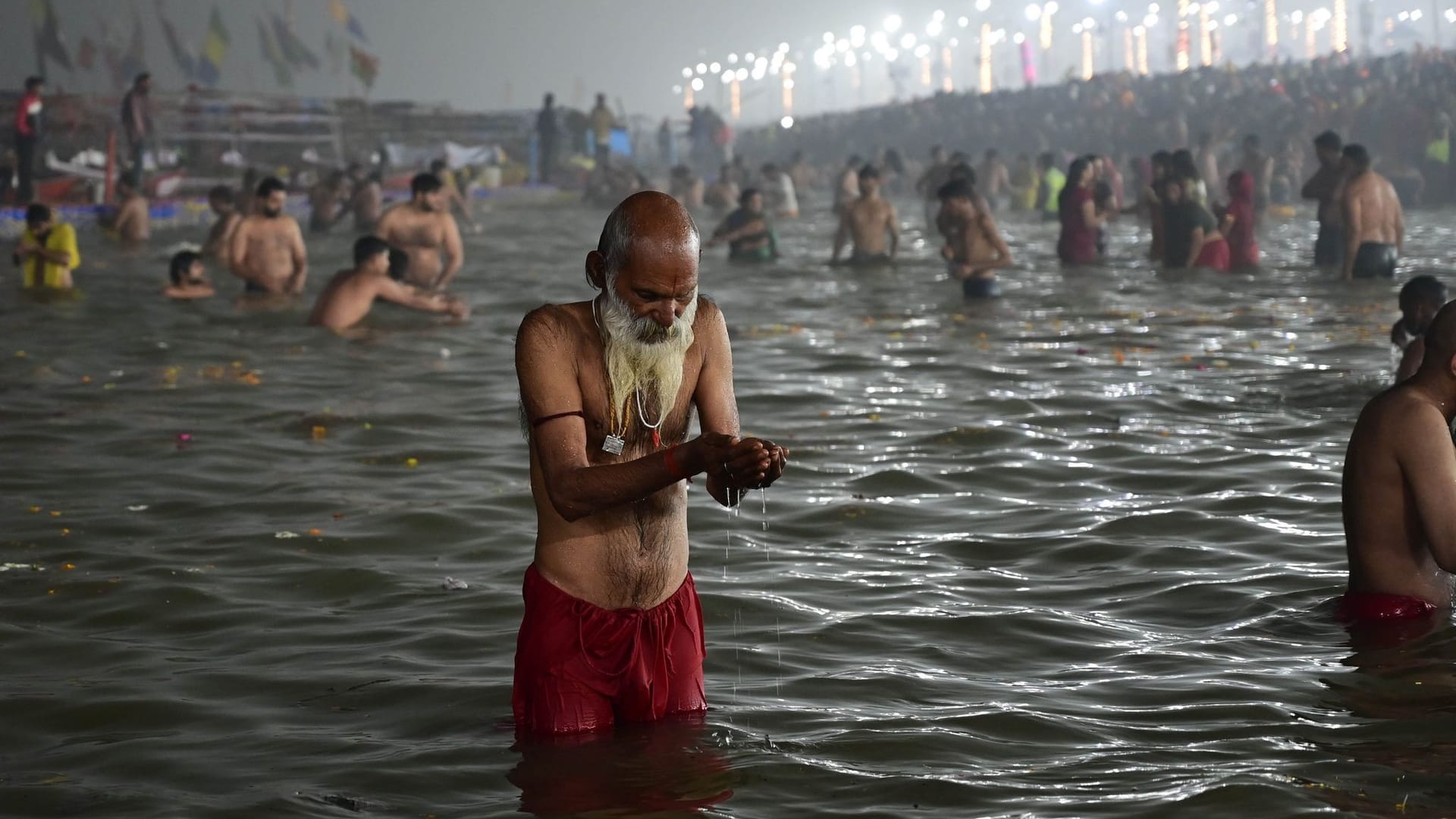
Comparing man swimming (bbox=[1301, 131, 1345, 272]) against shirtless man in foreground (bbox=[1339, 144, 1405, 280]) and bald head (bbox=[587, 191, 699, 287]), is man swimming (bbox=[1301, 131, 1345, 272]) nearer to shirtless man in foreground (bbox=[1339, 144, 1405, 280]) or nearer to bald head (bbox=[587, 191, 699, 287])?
shirtless man in foreground (bbox=[1339, 144, 1405, 280])

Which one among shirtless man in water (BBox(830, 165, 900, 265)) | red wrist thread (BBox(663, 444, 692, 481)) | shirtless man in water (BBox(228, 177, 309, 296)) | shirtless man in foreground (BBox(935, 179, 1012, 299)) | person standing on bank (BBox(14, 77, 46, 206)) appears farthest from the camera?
person standing on bank (BBox(14, 77, 46, 206))

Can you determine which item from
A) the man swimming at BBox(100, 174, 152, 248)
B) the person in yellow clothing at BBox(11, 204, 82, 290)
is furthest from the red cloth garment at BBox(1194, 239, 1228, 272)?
the man swimming at BBox(100, 174, 152, 248)

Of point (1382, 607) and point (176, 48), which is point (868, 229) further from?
point (176, 48)

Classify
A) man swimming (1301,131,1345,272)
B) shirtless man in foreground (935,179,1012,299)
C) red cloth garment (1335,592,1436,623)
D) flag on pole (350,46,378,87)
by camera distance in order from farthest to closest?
flag on pole (350,46,378,87) → man swimming (1301,131,1345,272) → shirtless man in foreground (935,179,1012,299) → red cloth garment (1335,592,1436,623)

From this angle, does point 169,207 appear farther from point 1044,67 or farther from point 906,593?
point 1044,67

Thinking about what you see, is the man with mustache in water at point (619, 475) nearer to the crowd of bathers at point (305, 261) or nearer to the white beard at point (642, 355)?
the white beard at point (642, 355)

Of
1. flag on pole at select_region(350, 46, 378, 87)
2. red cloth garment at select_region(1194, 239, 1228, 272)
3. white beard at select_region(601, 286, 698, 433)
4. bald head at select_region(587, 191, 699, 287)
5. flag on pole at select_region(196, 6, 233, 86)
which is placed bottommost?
red cloth garment at select_region(1194, 239, 1228, 272)

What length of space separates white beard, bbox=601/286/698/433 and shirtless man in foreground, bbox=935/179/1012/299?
1116 cm

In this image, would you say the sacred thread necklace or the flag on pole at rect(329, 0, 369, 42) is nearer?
the sacred thread necklace

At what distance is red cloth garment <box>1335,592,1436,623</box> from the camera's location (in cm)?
493

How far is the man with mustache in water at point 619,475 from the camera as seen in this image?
355 centimetres

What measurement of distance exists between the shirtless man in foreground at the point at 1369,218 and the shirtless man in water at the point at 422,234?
25.8ft

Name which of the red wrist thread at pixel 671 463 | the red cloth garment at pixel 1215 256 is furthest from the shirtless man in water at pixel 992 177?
the red wrist thread at pixel 671 463

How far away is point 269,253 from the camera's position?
1457cm
